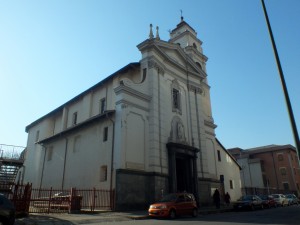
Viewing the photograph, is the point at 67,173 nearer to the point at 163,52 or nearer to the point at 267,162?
the point at 163,52

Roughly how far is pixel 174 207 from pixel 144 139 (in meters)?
7.34

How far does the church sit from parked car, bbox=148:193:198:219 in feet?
11.8


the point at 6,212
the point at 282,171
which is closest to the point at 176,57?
the point at 6,212

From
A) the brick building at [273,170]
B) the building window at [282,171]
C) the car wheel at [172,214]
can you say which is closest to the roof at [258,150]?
the brick building at [273,170]

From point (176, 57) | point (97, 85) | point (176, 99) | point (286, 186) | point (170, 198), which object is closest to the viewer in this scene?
point (170, 198)

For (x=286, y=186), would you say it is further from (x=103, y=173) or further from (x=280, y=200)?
(x=103, y=173)

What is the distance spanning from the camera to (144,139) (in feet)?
72.6

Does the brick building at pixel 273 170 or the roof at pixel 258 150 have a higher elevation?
the roof at pixel 258 150

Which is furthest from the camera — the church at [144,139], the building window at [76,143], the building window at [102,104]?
the building window at [102,104]

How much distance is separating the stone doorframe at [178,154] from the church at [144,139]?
78mm

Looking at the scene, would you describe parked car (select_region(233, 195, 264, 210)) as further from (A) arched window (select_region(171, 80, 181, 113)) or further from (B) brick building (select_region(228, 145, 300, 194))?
(B) brick building (select_region(228, 145, 300, 194))

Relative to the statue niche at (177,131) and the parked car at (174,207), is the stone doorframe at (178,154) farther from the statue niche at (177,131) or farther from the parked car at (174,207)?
the parked car at (174,207)

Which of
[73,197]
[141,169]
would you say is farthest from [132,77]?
[73,197]

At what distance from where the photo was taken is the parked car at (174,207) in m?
15.4
